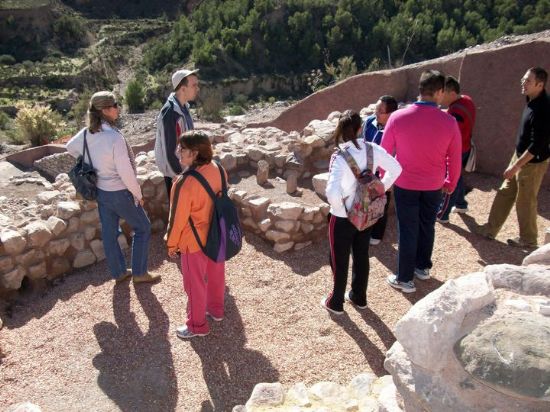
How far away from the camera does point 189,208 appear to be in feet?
11.2

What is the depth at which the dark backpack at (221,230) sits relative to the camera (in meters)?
3.52

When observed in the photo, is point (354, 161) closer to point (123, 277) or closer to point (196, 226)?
point (196, 226)

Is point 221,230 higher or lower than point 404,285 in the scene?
higher

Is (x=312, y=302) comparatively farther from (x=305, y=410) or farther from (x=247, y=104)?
(x=247, y=104)

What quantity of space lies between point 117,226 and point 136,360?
1204 mm

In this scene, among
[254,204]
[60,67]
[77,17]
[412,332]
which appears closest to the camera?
[412,332]

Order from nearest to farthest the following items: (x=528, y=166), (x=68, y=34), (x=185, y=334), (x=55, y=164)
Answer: (x=185, y=334) → (x=528, y=166) → (x=55, y=164) → (x=68, y=34)

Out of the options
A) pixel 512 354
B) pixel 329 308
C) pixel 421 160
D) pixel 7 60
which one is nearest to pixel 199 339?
pixel 329 308

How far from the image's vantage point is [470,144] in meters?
5.31

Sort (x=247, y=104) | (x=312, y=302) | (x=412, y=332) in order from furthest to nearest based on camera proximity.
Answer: (x=247, y=104)
(x=312, y=302)
(x=412, y=332)

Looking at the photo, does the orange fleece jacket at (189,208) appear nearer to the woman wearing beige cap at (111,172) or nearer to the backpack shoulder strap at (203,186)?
the backpack shoulder strap at (203,186)

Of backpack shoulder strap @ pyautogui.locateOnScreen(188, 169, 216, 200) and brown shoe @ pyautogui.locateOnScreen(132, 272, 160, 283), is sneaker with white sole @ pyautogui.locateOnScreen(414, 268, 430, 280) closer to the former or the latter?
backpack shoulder strap @ pyautogui.locateOnScreen(188, 169, 216, 200)

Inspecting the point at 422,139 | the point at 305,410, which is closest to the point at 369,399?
the point at 305,410

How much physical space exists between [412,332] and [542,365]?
0.52m
